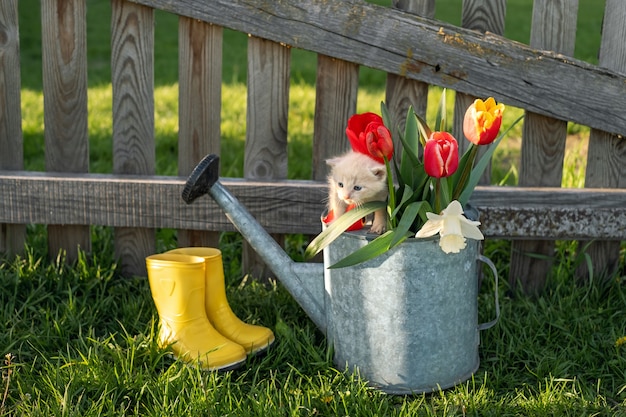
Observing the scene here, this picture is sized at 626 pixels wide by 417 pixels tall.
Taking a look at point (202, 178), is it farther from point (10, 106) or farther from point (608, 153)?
point (608, 153)

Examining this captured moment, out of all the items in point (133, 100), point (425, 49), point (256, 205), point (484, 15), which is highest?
point (484, 15)

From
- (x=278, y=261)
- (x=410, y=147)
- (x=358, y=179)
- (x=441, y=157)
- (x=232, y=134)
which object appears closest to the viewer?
(x=441, y=157)

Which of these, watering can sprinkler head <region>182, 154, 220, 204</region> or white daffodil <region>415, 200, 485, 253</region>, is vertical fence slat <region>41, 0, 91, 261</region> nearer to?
watering can sprinkler head <region>182, 154, 220, 204</region>

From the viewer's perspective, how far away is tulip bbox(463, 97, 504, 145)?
174 cm

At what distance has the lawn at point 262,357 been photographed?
189 cm

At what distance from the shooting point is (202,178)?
6.80 feet

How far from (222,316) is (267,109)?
0.67m

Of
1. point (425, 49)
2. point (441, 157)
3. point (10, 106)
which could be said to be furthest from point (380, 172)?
point (10, 106)

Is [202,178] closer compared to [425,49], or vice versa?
[202,178]

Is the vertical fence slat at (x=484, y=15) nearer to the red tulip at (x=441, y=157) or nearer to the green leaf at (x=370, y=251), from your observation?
the red tulip at (x=441, y=157)

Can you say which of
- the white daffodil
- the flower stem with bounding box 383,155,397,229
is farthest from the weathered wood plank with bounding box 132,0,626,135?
the white daffodil

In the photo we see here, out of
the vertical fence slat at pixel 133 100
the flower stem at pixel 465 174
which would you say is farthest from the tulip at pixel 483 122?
the vertical fence slat at pixel 133 100

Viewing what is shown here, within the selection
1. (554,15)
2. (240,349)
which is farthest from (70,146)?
(554,15)

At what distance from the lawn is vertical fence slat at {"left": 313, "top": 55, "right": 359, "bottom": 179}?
0.42 m
